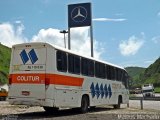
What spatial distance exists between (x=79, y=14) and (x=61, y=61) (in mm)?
20798

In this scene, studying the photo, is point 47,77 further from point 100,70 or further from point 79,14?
point 79,14

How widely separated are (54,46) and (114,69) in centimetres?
1004

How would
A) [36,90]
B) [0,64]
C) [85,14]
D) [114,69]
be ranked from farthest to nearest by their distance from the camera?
[0,64], [85,14], [114,69], [36,90]

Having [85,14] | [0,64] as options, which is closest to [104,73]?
[85,14]

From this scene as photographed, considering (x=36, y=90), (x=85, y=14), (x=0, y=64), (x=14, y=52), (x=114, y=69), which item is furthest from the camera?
(x=0, y=64)

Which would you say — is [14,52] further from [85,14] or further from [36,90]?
[85,14]

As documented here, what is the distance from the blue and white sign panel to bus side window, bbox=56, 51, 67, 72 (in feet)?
64.3

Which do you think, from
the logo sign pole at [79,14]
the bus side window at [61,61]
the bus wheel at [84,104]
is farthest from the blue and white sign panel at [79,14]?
the bus side window at [61,61]

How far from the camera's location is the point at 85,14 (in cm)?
4006

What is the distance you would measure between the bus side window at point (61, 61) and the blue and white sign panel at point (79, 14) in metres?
19.6

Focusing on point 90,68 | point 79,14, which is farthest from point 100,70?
point 79,14

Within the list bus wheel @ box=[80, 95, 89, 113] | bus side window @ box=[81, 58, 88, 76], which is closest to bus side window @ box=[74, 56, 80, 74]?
bus side window @ box=[81, 58, 88, 76]

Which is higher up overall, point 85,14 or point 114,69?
point 85,14

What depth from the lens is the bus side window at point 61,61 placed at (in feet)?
65.7
